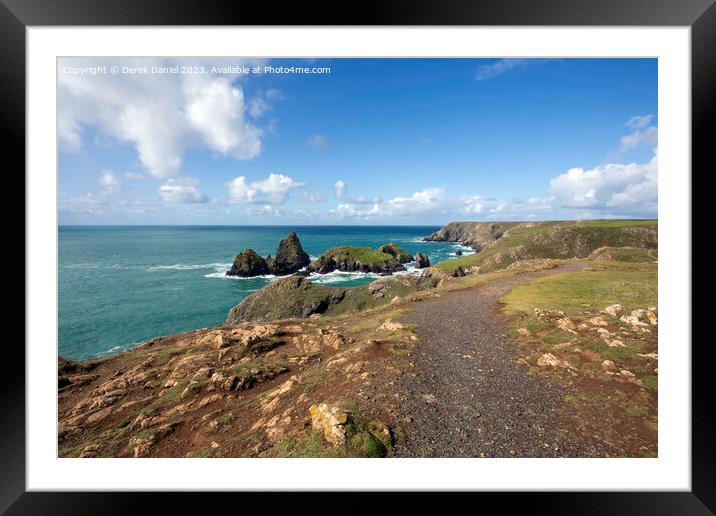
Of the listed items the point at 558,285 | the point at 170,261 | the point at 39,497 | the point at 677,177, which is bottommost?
the point at 39,497

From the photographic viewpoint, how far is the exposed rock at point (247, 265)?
36625 millimetres

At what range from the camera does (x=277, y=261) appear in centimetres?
4328

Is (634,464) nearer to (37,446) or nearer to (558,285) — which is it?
(37,446)

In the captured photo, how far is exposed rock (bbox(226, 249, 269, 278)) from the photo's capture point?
36.6 meters

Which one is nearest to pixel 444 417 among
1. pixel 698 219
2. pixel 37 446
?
pixel 698 219

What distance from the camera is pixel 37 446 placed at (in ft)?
17.1

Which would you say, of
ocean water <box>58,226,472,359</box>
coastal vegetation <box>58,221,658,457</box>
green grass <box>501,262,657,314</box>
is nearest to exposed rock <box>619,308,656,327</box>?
coastal vegetation <box>58,221,658,457</box>

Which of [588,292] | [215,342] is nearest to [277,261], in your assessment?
[215,342]

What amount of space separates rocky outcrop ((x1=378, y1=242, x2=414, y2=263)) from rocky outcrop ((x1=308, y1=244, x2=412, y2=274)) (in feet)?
1.07

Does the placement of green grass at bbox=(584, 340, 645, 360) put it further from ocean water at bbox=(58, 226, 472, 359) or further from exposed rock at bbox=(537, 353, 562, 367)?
ocean water at bbox=(58, 226, 472, 359)

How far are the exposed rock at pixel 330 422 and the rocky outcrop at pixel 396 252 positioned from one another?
44.2m

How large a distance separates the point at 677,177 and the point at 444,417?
7.01 m

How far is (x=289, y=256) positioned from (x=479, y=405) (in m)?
41.9

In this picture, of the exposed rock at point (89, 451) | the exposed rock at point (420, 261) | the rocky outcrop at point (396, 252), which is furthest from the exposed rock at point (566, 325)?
the exposed rock at point (420, 261)
